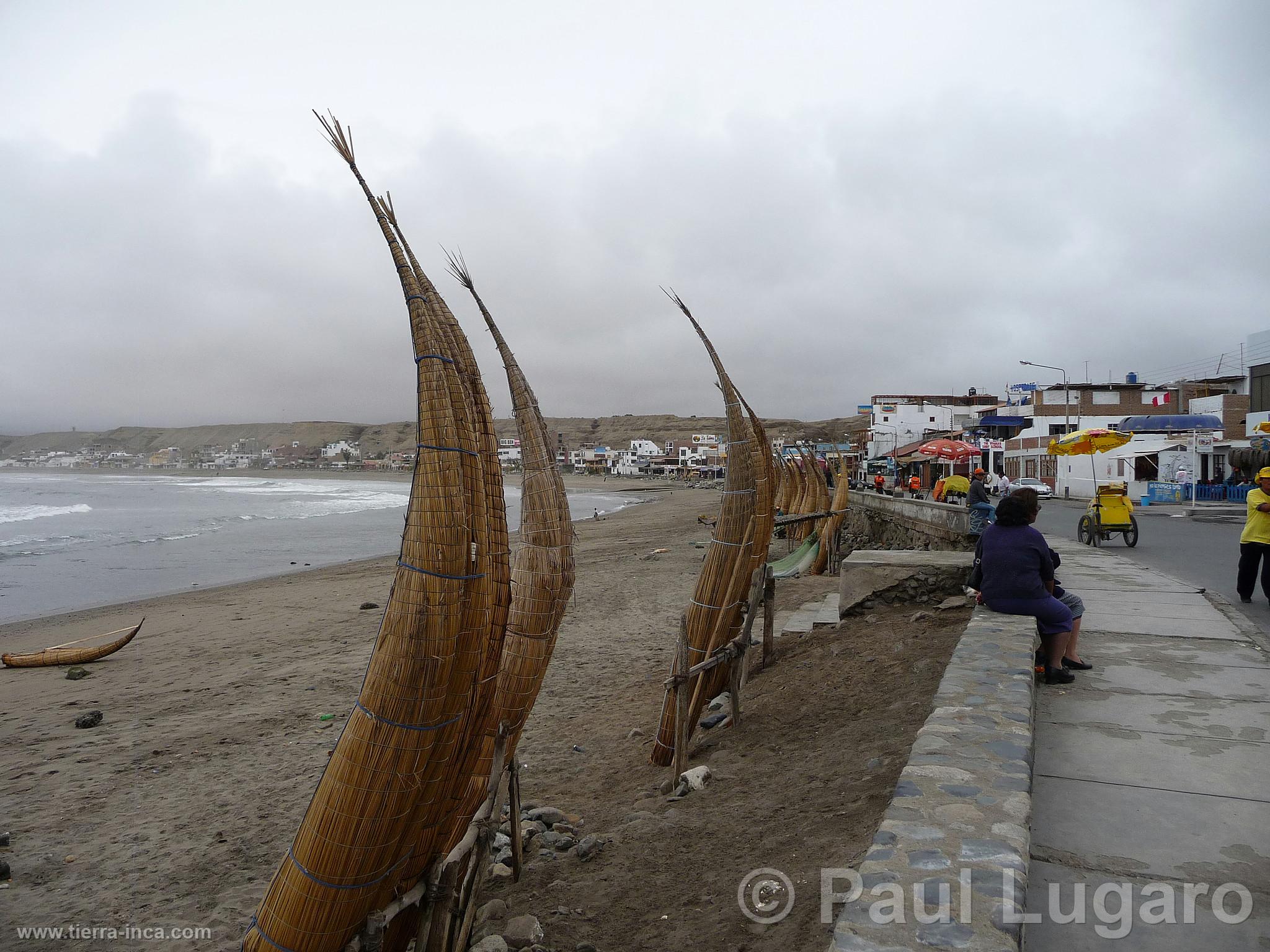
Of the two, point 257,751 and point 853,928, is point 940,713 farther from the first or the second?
point 257,751

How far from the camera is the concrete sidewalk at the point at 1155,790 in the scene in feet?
7.36

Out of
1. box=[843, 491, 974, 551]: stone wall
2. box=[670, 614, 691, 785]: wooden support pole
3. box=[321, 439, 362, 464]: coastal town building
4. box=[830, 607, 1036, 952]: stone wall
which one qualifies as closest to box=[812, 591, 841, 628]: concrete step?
box=[843, 491, 974, 551]: stone wall

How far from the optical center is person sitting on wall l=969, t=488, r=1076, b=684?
4.55 meters

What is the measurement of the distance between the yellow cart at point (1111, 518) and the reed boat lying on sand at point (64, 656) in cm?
1437

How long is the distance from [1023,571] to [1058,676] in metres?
0.70

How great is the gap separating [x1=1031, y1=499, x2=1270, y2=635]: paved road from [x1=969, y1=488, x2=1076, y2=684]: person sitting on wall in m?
2.51

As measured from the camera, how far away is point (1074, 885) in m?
2.41

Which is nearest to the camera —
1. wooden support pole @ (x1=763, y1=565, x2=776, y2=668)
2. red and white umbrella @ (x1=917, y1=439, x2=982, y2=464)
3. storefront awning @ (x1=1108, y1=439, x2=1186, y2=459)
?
wooden support pole @ (x1=763, y1=565, x2=776, y2=668)

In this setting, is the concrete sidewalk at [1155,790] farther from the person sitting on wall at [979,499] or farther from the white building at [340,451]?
the white building at [340,451]

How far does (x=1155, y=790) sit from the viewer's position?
3002mm

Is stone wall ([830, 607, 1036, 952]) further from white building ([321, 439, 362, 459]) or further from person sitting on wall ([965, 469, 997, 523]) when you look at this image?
white building ([321, 439, 362, 459])

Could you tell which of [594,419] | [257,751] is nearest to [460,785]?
[257,751]

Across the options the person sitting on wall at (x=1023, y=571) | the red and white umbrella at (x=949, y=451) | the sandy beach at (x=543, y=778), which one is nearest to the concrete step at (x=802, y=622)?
the sandy beach at (x=543, y=778)

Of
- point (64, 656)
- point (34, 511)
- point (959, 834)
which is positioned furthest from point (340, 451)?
point (959, 834)
